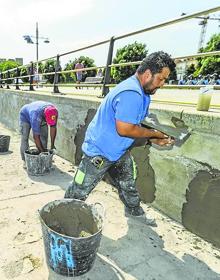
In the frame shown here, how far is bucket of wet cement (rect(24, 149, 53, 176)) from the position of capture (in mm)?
4812

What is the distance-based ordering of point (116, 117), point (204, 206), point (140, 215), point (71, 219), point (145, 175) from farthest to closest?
point (145, 175)
point (140, 215)
point (204, 206)
point (71, 219)
point (116, 117)

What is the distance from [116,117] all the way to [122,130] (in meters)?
0.12

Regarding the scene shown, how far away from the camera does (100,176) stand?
2896mm

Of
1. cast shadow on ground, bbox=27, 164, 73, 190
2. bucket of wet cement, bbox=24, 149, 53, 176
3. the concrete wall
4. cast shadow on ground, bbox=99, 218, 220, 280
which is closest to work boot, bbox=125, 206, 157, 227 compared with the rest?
cast shadow on ground, bbox=99, 218, 220, 280

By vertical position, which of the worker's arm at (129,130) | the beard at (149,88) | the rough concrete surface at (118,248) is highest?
the beard at (149,88)

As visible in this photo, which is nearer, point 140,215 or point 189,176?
point 189,176

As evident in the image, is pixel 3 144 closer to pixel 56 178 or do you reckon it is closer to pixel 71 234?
pixel 56 178

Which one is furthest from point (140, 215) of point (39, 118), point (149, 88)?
point (39, 118)

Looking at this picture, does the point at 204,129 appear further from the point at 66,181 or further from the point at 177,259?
the point at 66,181

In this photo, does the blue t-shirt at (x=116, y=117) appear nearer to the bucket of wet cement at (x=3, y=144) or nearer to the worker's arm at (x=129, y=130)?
the worker's arm at (x=129, y=130)

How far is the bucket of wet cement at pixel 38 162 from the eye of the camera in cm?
481

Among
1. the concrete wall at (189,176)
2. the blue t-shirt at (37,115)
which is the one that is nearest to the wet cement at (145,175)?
the concrete wall at (189,176)

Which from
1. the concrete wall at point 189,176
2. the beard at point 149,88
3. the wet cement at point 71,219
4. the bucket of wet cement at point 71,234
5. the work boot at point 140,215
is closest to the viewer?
the bucket of wet cement at point 71,234

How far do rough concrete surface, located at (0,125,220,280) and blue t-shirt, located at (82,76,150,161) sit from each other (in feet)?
3.13
